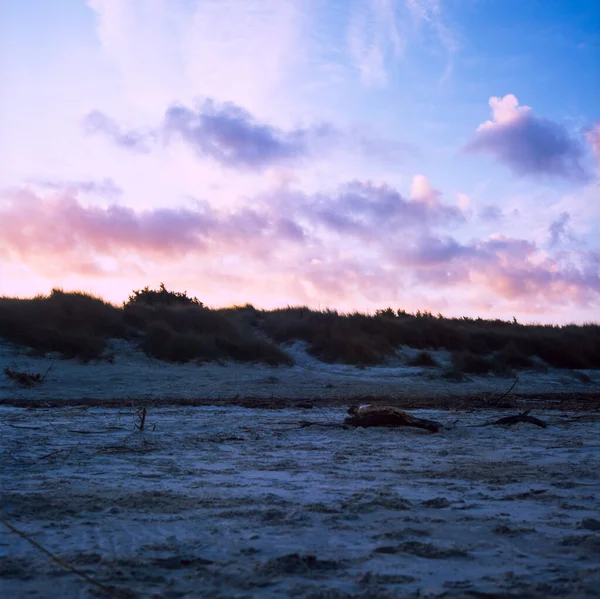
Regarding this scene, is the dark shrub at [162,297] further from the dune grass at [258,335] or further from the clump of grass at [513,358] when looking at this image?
the clump of grass at [513,358]

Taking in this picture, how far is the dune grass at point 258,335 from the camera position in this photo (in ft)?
48.9

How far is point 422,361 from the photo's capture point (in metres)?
18.0

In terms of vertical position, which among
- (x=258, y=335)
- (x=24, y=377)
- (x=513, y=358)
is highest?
(x=258, y=335)

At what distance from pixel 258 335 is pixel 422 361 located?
509 cm

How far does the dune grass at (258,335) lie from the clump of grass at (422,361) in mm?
41

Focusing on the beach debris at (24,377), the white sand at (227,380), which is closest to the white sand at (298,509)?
the white sand at (227,380)

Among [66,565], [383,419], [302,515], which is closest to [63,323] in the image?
[383,419]

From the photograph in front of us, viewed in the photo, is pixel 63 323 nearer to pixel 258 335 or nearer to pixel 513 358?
pixel 258 335

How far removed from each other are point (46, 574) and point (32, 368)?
11447mm

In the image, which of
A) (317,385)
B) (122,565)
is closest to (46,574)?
(122,565)

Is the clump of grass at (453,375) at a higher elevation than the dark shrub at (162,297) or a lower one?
lower

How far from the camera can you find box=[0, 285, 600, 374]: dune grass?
48.9 feet

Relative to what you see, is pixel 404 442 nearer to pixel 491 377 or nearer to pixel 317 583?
pixel 317 583

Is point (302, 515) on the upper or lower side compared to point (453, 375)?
lower
